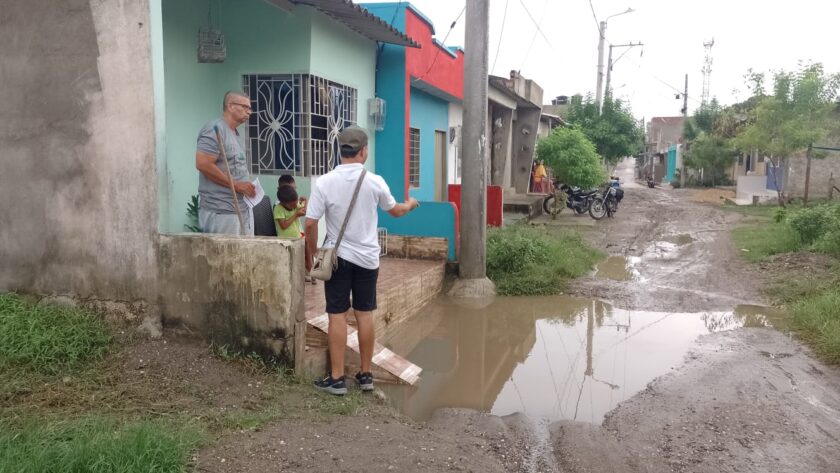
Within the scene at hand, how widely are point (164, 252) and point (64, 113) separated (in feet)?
3.94

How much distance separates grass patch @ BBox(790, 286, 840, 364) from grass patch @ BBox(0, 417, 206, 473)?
5.23 m

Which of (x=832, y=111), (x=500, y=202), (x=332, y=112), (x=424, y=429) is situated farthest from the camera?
(x=832, y=111)

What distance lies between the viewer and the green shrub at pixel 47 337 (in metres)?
3.70

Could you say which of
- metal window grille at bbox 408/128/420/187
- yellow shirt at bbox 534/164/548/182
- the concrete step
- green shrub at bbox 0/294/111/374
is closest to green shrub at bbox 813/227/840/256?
the concrete step

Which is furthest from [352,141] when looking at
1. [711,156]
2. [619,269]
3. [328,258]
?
[711,156]

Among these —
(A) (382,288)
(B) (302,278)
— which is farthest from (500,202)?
(B) (302,278)

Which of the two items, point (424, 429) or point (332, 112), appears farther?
point (332, 112)

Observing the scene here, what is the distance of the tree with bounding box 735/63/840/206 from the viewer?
18078mm

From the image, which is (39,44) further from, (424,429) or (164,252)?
(424,429)

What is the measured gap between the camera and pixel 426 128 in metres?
11.6

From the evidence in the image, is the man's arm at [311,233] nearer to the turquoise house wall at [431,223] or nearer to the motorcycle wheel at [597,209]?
the turquoise house wall at [431,223]

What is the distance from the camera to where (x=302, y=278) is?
13.5ft

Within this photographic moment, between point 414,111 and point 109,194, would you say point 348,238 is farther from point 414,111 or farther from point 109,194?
point 414,111

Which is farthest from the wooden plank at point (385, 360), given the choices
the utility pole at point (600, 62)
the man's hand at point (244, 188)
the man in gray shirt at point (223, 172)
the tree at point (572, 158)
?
the utility pole at point (600, 62)
